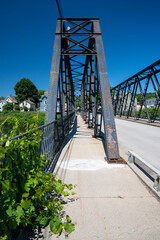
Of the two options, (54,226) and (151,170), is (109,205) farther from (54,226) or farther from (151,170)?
(151,170)

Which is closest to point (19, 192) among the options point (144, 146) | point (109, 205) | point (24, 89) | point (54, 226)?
point (54, 226)

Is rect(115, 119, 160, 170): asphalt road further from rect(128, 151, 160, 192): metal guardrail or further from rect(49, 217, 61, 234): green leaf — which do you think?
rect(49, 217, 61, 234): green leaf

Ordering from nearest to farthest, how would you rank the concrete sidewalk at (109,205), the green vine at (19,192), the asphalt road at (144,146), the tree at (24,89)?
the green vine at (19,192), the concrete sidewalk at (109,205), the asphalt road at (144,146), the tree at (24,89)

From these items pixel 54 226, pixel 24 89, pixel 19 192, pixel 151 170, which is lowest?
pixel 54 226

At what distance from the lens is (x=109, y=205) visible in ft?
7.07

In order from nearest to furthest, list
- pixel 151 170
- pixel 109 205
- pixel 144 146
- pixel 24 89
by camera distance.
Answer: pixel 109 205 → pixel 151 170 → pixel 144 146 → pixel 24 89

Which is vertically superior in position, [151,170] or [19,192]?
[19,192]

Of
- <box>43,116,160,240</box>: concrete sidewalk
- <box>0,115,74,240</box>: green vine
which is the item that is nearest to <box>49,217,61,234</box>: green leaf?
<box>0,115,74,240</box>: green vine

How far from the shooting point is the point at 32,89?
69.4 m

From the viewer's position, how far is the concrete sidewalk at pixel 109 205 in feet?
5.48

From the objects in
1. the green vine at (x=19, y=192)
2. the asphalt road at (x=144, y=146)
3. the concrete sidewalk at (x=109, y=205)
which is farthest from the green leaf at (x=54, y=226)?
the asphalt road at (x=144, y=146)

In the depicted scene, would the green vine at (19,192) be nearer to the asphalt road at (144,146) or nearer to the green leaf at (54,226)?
the green leaf at (54,226)

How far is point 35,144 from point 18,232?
1.07 meters

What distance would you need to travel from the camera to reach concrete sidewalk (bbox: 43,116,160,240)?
1.67 meters
